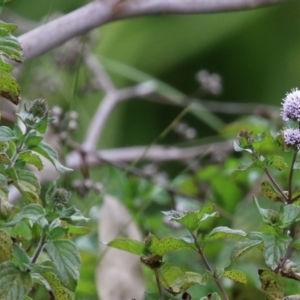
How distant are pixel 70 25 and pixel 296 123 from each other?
10.9 inches

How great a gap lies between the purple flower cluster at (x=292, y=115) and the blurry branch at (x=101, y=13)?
0.28 meters

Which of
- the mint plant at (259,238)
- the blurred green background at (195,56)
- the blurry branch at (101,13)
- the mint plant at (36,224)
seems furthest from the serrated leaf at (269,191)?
the blurred green background at (195,56)

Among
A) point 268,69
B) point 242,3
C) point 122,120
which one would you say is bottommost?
point 122,120

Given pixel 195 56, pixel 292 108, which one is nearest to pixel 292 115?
pixel 292 108

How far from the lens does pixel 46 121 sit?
423 mm

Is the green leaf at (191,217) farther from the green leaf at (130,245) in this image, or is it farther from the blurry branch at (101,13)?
the blurry branch at (101,13)

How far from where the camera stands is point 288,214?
1.36 feet

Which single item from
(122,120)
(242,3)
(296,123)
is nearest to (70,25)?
(242,3)

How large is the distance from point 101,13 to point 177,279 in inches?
12.8

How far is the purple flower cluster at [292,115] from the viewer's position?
1.38 ft

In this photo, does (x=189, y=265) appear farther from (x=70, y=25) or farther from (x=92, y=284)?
(x=70, y=25)

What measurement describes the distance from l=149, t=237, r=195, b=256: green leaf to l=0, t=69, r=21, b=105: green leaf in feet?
0.40

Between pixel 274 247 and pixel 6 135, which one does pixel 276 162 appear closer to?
pixel 274 247

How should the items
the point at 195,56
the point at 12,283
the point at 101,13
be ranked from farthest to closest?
the point at 195,56, the point at 101,13, the point at 12,283
